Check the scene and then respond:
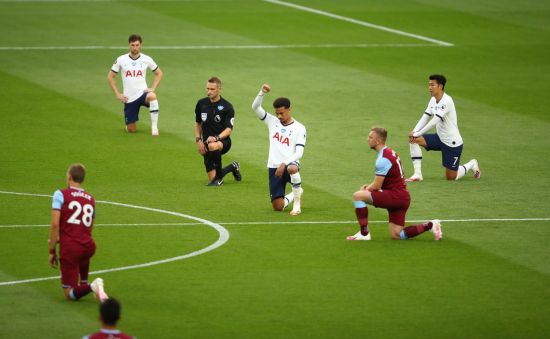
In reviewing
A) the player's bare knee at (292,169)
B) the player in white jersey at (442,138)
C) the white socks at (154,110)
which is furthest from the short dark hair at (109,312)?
the white socks at (154,110)

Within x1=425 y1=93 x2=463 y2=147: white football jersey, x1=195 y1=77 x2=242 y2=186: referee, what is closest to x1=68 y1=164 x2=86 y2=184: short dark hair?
x1=195 y1=77 x2=242 y2=186: referee

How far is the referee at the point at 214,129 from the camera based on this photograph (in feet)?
76.4

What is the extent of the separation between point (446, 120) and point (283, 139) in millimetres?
4906

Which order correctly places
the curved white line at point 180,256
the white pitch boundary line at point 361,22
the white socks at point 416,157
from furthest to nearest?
the white pitch boundary line at point 361,22 < the white socks at point 416,157 < the curved white line at point 180,256

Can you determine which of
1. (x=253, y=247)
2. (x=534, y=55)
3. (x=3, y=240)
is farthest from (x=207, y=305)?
(x=534, y=55)

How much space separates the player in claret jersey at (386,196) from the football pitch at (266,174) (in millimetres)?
289

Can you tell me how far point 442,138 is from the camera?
2431 centimetres

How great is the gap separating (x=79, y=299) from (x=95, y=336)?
449 centimetres

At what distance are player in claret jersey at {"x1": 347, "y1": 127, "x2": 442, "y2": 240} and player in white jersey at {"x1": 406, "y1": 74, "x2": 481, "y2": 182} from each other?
5.14 m

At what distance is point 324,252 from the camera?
59.7 feet

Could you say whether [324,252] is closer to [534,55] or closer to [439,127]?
[439,127]

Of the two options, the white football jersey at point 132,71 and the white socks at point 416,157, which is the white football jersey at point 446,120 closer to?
the white socks at point 416,157

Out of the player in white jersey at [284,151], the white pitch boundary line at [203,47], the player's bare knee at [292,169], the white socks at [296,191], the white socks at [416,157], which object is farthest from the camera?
the white pitch boundary line at [203,47]

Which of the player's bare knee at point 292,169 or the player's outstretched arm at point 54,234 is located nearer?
the player's outstretched arm at point 54,234
